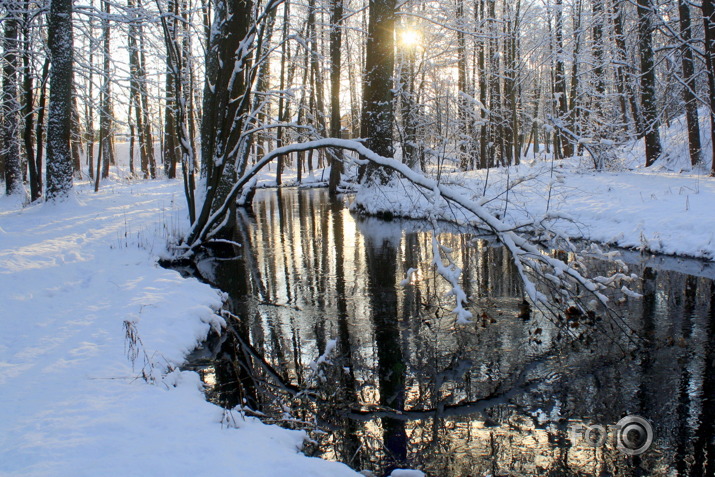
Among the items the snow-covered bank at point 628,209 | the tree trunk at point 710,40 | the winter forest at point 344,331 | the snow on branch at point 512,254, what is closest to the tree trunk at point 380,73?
the snow-covered bank at point 628,209

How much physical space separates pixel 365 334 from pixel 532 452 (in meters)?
2.93

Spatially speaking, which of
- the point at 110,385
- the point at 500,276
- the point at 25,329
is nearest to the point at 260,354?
the point at 110,385

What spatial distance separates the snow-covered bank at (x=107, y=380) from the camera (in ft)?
10.9

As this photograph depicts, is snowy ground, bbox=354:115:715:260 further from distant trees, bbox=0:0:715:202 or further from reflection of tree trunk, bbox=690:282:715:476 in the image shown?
reflection of tree trunk, bbox=690:282:715:476

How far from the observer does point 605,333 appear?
6.28m

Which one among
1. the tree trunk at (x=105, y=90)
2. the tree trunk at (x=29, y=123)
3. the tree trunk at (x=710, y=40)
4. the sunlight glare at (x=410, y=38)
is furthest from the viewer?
the sunlight glare at (x=410, y=38)

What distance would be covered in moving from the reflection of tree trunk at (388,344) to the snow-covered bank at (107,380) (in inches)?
32.9

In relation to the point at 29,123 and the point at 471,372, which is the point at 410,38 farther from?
the point at 471,372

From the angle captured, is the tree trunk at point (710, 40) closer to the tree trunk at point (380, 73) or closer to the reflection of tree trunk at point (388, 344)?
the tree trunk at point (380, 73)

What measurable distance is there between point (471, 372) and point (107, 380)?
3.51 metres

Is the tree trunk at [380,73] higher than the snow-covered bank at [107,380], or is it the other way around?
the tree trunk at [380,73]

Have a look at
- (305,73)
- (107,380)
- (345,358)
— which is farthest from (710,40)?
(305,73)

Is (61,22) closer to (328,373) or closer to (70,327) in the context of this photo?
(70,327)

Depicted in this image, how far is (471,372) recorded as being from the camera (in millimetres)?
5523
